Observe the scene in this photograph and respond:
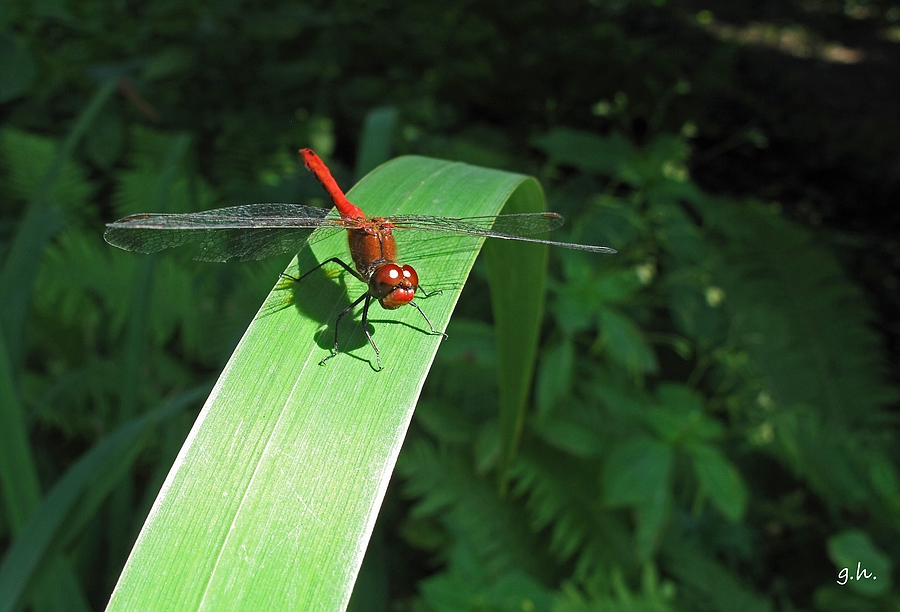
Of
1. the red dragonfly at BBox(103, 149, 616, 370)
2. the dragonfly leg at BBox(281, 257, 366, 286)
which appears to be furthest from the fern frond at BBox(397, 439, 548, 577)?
the dragonfly leg at BBox(281, 257, 366, 286)

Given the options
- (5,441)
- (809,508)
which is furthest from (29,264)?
(809,508)

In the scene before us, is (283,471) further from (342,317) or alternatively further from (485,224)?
(485,224)

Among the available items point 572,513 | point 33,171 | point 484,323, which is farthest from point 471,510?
point 33,171

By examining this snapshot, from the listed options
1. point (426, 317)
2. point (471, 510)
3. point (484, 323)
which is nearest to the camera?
point (426, 317)

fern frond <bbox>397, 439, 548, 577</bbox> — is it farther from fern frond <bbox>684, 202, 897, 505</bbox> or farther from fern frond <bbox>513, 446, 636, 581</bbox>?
fern frond <bbox>684, 202, 897, 505</bbox>

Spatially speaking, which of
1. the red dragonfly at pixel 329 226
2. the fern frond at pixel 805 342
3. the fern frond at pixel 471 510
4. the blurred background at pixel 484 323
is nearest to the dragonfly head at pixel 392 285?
the red dragonfly at pixel 329 226

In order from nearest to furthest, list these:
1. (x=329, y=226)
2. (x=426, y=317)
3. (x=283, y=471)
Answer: (x=283, y=471) < (x=426, y=317) < (x=329, y=226)
